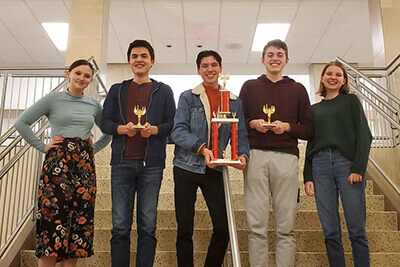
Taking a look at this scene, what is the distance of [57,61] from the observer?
33.6 feet

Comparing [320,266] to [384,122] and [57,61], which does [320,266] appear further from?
[57,61]

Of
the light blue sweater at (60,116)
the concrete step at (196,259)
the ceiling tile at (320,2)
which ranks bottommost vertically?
the concrete step at (196,259)

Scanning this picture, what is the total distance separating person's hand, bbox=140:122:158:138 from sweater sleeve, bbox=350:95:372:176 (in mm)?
1316

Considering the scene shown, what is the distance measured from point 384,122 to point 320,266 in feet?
8.14

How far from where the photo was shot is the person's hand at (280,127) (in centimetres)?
271

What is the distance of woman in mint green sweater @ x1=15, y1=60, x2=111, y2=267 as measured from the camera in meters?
2.51

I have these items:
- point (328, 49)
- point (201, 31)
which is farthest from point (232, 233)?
point (328, 49)

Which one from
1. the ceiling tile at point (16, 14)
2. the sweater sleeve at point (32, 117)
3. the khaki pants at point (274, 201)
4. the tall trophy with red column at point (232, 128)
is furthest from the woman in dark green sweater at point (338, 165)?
the ceiling tile at point (16, 14)

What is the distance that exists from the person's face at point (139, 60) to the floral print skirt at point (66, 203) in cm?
62

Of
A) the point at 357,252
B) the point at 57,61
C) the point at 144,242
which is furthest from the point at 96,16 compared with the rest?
the point at 357,252

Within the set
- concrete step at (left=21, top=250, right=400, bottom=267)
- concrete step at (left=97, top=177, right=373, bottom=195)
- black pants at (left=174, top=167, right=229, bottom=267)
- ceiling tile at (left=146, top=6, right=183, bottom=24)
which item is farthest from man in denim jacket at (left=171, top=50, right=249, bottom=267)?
ceiling tile at (left=146, top=6, right=183, bottom=24)

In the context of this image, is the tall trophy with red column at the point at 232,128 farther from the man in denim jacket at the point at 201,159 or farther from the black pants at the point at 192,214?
the black pants at the point at 192,214

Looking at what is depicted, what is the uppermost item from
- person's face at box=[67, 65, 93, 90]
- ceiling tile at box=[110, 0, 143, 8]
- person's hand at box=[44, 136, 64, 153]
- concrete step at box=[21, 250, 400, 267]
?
ceiling tile at box=[110, 0, 143, 8]

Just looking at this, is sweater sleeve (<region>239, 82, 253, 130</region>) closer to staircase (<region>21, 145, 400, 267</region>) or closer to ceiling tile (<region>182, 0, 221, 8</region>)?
staircase (<region>21, 145, 400, 267</region>)
